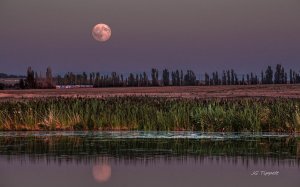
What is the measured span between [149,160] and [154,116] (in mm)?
9979

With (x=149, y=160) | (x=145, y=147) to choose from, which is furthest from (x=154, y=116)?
(x=149, y=160)

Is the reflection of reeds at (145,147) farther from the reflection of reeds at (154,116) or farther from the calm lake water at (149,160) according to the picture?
the reflection of reeds at (154,116)

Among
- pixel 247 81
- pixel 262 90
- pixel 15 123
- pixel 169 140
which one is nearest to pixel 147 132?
pixel 169 140

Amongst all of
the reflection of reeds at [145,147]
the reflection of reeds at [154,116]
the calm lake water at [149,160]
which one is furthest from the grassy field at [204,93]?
the reflection of reeds at [145,147]

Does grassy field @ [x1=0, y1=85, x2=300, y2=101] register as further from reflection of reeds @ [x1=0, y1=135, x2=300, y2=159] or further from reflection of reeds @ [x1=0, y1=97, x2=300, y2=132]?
reflection of reeds @ [x1=0, y1=135, x2=300, y2=159]

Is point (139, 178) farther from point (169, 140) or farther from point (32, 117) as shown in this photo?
point (32, 117)

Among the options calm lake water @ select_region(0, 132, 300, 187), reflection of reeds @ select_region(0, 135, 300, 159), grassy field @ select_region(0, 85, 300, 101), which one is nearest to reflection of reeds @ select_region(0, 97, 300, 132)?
calm lake water @ select_region(0, 132, 300, 187)

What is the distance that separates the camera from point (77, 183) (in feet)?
47.1

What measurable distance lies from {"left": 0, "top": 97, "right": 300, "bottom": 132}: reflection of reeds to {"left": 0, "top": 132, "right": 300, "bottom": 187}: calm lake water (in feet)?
5.66

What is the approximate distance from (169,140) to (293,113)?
5198 mm

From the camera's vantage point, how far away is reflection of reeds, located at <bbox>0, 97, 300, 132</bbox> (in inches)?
1035

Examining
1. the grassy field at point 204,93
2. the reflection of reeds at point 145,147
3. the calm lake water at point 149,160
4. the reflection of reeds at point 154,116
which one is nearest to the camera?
the calm lake water at point 149,160

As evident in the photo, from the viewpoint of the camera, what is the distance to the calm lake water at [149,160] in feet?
48.3

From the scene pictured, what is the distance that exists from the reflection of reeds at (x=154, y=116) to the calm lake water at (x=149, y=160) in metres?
1.72
